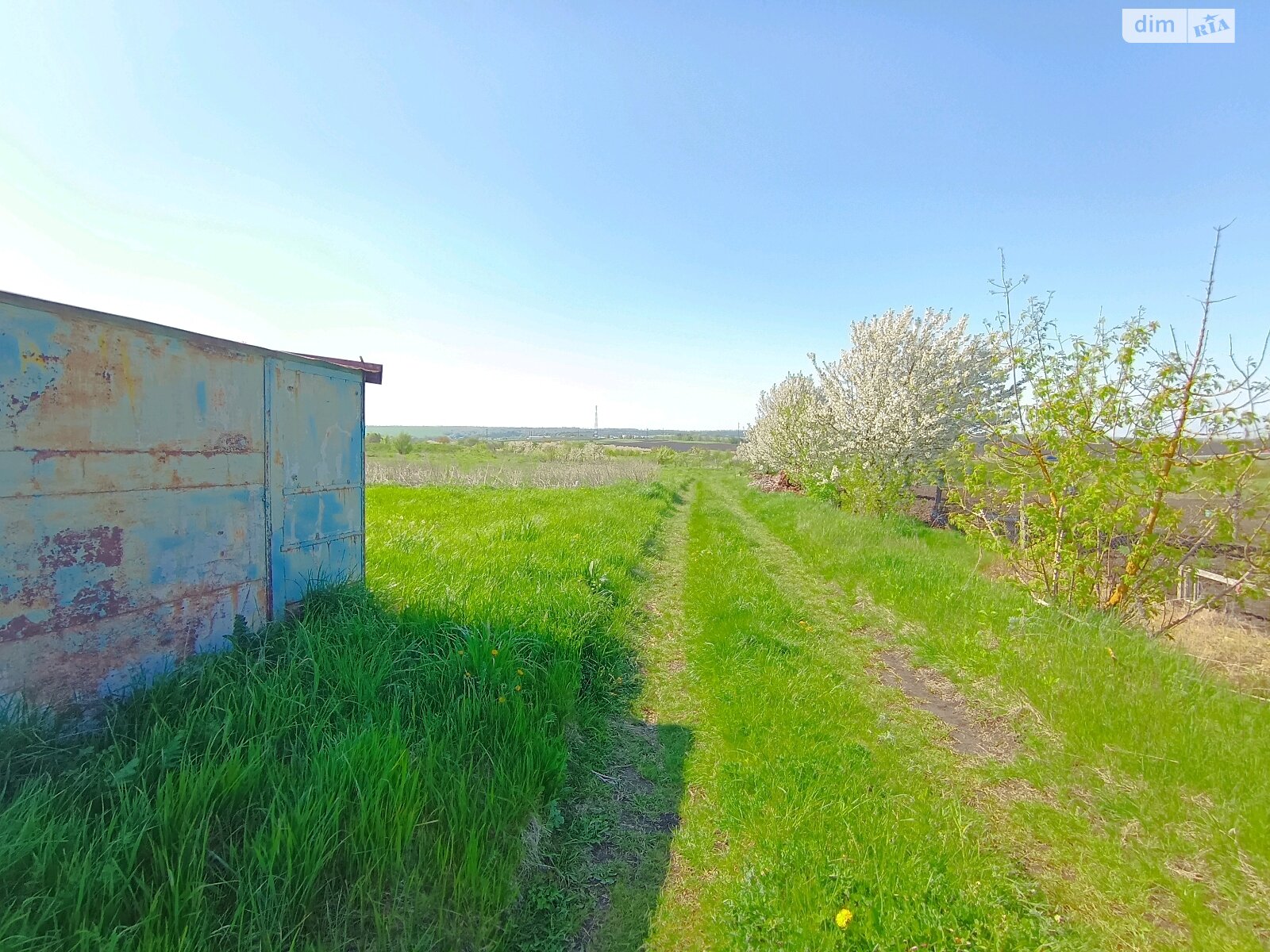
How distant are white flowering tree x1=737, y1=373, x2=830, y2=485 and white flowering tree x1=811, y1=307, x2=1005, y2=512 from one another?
1925 millimetres

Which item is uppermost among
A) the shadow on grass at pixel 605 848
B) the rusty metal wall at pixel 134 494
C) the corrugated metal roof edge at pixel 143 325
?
the corrugated metal roof edge at pixel 143 325

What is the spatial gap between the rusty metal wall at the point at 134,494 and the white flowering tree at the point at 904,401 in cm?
1302

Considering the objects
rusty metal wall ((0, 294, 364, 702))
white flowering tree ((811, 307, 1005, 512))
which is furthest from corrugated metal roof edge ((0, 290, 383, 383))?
white flowering tree ((811, 307, 1005, 512))

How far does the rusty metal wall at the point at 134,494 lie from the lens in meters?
2.49

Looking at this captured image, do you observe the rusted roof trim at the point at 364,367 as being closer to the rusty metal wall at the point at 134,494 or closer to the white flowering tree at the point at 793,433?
the rusty metal wall at the point at 134,494

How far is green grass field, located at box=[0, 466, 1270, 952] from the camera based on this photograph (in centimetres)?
198

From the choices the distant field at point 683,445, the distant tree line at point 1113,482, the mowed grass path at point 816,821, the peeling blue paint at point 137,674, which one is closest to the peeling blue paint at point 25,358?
the peeling blue paint at point 137,674

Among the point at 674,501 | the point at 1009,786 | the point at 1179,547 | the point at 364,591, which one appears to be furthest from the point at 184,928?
the point at 674,501

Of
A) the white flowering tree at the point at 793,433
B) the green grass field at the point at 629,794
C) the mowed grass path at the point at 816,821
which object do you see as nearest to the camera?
the green grass field at the point at 629,794

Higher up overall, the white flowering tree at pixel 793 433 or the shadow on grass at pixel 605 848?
the white flowering tree at pixel 793 433

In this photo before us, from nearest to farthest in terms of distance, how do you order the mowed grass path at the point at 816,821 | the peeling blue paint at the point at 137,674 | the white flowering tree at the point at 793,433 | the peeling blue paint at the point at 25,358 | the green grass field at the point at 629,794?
the green grass field at the point at 629,794, the mowed grass path at the point at 816,821, the peeling blue paint at the point at 25,358, the peeling blue paint at the point at 137,674, the white flowering tree at the point at 793,433

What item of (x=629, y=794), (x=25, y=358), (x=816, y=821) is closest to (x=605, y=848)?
(x=629, y=794)

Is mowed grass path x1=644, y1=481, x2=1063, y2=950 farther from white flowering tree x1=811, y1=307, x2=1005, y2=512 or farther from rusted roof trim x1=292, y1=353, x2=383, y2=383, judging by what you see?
white flowering tree x1=811, y1=307, x2=1005, y2=512

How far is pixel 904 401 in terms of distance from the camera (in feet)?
42.4
